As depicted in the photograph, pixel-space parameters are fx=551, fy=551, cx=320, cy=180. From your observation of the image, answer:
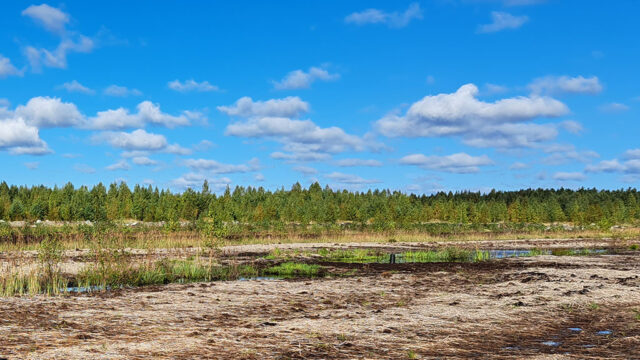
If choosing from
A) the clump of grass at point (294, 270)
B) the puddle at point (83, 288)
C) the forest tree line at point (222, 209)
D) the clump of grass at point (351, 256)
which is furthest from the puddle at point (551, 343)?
the forest tree line at point (222, 209)

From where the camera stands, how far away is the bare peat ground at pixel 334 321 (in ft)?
31.6

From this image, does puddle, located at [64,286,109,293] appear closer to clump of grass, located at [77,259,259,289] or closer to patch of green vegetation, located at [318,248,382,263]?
clump of grass, located at [77,259,259,289]

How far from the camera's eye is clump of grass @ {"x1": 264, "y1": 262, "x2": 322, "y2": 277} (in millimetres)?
24578

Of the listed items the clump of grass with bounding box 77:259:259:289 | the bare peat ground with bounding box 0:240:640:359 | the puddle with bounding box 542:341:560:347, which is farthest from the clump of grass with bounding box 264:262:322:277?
the puddle with bounding box 542:341:560:347

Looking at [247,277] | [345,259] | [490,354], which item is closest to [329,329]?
[490,354]

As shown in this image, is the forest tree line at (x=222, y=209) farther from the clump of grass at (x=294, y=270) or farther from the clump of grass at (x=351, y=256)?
the clump of grass at (x=294, y=270)

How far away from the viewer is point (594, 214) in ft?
332

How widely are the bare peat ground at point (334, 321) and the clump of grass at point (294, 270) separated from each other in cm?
469

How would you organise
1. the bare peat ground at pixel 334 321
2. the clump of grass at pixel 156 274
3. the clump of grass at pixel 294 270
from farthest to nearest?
the clump of grass at pixel 294 270 → the clump of grass at pixel 156 274 → the bare peat ground at pixel 334 321

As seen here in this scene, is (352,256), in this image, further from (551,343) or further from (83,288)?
(551,343)

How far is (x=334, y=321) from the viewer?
12.5 metres

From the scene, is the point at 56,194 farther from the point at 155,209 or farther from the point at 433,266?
the point at 433,266

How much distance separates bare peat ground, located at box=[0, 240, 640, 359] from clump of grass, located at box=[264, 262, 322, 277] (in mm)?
4685

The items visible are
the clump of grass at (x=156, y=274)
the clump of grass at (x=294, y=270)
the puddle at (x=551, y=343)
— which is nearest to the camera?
the puddle at (x=551, y=343)
